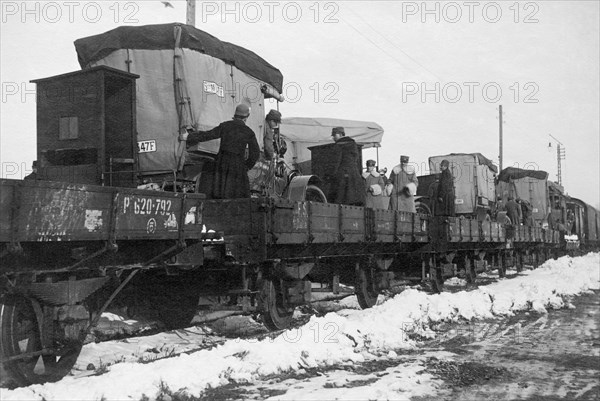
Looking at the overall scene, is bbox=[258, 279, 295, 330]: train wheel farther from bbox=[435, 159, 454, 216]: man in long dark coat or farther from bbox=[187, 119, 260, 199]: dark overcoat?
bbox=[435, 159, 454, 216]: man in long dark coat

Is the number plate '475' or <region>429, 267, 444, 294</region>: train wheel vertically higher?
the number plate '475'

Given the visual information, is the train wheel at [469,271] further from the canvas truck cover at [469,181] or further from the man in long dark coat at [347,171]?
the man in long dark coat at [347,171]

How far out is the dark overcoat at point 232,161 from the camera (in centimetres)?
772

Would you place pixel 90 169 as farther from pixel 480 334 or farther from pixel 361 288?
pixel 480 334

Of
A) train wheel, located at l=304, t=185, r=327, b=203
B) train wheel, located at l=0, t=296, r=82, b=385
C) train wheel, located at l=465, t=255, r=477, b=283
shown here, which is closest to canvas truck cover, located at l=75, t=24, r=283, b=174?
train wheel, located at l=304, t=185, r=327, b=203

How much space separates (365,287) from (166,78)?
15.3ft

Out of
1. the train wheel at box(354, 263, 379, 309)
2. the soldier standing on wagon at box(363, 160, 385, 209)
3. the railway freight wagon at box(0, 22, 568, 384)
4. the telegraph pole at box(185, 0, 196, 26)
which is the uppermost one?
the telegraph pole at box(185, 0, 196, 26)

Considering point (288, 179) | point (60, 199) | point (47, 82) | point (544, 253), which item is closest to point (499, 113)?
point (544, 253)

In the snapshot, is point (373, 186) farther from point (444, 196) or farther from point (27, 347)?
point (27, 347)

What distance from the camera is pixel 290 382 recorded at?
203 inches

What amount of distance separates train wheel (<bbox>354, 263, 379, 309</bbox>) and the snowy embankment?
0.82 meters

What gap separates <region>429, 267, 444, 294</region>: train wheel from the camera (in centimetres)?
1294

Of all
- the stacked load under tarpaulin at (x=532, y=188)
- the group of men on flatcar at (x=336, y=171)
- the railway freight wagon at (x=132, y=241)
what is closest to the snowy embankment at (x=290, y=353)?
the railway freight wagon at (x=132, y=241)

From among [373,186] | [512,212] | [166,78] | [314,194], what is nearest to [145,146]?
[166,78]
